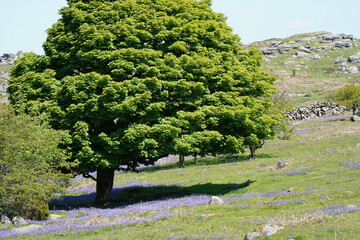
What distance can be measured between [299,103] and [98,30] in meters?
85.4

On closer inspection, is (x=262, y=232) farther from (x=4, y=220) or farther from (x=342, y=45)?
(x=342, y=45)

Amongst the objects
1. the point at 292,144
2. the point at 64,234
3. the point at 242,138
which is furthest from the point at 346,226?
the point at 292,144

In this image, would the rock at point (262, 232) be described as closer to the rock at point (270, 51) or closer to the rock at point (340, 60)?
the rock at point (340, 60)

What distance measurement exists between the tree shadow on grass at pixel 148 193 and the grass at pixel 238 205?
0.31 feet

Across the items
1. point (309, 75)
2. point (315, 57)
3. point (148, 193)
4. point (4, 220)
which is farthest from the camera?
point (315, 57)

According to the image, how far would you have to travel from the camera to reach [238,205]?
2000 cm

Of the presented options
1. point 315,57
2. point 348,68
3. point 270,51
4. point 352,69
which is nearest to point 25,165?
point 352,69

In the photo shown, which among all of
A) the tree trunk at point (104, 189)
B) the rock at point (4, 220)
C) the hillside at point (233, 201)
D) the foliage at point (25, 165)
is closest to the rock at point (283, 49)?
the hillside at point (233, 201)

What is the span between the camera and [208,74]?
25.7 meters

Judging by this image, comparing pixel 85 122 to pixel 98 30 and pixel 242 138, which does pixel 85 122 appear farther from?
pixel 242 138

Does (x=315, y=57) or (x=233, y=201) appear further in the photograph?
(x=315, y=57)

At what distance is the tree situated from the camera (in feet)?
76.6

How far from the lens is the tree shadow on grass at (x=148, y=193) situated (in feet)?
89.9

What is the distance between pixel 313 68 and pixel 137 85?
144m
